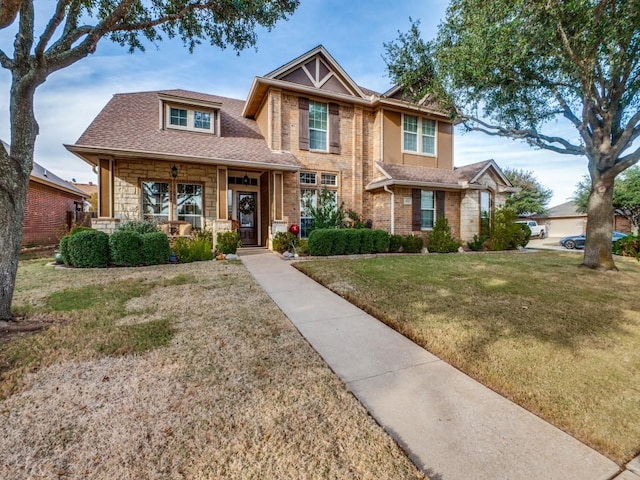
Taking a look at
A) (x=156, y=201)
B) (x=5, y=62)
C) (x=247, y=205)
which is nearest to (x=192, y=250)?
(x=156, y=201)

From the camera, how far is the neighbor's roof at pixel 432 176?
12.0 metres

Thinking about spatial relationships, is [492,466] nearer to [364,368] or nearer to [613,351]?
[364,368]

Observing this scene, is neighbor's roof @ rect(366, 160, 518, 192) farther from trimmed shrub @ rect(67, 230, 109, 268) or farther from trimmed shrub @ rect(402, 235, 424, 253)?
trimmed shrub @ rect(67, 230, 109, 268)

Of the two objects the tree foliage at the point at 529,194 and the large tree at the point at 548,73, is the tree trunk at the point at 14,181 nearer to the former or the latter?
the large tree at the point at 548,73

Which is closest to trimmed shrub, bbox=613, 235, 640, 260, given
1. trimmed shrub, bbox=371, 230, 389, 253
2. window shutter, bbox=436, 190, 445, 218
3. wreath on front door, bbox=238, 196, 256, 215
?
window shutter, bbox=436, 190, 445, 218

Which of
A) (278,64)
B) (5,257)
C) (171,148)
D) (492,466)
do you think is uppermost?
(278,64)

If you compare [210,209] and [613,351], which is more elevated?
[210,209]

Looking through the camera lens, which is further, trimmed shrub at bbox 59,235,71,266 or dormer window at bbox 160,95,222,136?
dormer window at bbox 160,95,222,136

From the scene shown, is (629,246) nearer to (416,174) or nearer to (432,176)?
(432,176)

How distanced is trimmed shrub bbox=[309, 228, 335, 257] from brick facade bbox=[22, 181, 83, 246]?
1245 centimetres

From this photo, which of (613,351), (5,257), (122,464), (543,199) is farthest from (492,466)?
(543,199)

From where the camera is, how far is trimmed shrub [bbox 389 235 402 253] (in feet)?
37.3

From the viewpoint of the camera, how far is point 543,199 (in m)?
36.4

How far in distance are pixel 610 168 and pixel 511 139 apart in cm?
275
